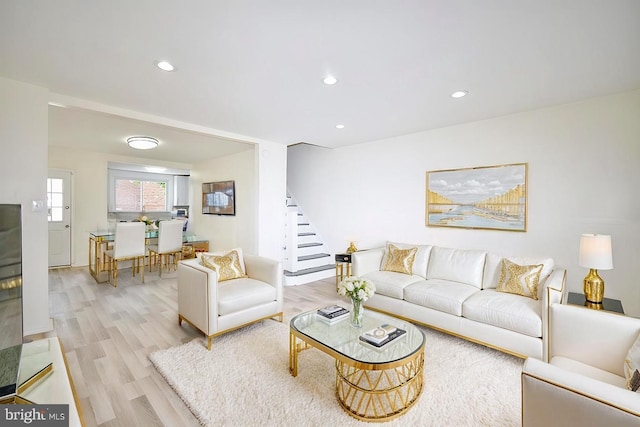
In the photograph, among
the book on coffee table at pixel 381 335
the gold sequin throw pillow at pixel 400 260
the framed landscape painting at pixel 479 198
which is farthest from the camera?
the gold sequin throw pillow at pixel 400 260

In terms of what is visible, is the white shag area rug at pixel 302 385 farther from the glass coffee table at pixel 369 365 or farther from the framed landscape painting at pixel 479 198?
the framed landscape painting at pixel 479 198

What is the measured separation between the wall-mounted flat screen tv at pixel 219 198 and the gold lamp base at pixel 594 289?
549 centimetres

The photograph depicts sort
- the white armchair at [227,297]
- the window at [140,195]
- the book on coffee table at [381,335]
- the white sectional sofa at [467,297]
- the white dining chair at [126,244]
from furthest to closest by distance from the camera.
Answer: the window at [140,195] < the white dining chair at [126,244] < the white armchair at [227,297] < the white sectional sofa at [467,297] < the book on coffee table at [381,335]

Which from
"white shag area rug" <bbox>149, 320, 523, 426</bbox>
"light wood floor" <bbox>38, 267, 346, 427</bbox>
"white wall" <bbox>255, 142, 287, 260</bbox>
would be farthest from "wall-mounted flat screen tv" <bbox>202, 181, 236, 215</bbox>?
"white shag area rug" <bbox>149, 320, 523, 426</bbox>

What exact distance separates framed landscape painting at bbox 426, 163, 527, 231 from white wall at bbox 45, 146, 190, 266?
6.81 m

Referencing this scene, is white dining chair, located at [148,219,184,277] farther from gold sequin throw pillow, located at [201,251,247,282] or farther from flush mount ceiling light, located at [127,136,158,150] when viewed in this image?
gold sequin throw pillow, located at [201,251,247,282]

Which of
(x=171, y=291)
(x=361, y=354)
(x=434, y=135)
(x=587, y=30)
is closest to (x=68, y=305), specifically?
(x=171, y=291)

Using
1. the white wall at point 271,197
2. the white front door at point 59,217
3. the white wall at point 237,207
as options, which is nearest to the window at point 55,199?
the white front door at point 59,217

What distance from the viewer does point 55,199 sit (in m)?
5.76

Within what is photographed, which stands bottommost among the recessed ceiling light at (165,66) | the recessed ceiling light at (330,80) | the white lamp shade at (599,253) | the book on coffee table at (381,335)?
the book on coffee table at (381,335)

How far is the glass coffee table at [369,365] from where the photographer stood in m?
1.79

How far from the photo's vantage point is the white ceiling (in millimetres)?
1639

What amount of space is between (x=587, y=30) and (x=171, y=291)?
5.28 meters

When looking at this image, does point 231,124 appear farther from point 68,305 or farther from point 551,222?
point 551,222
